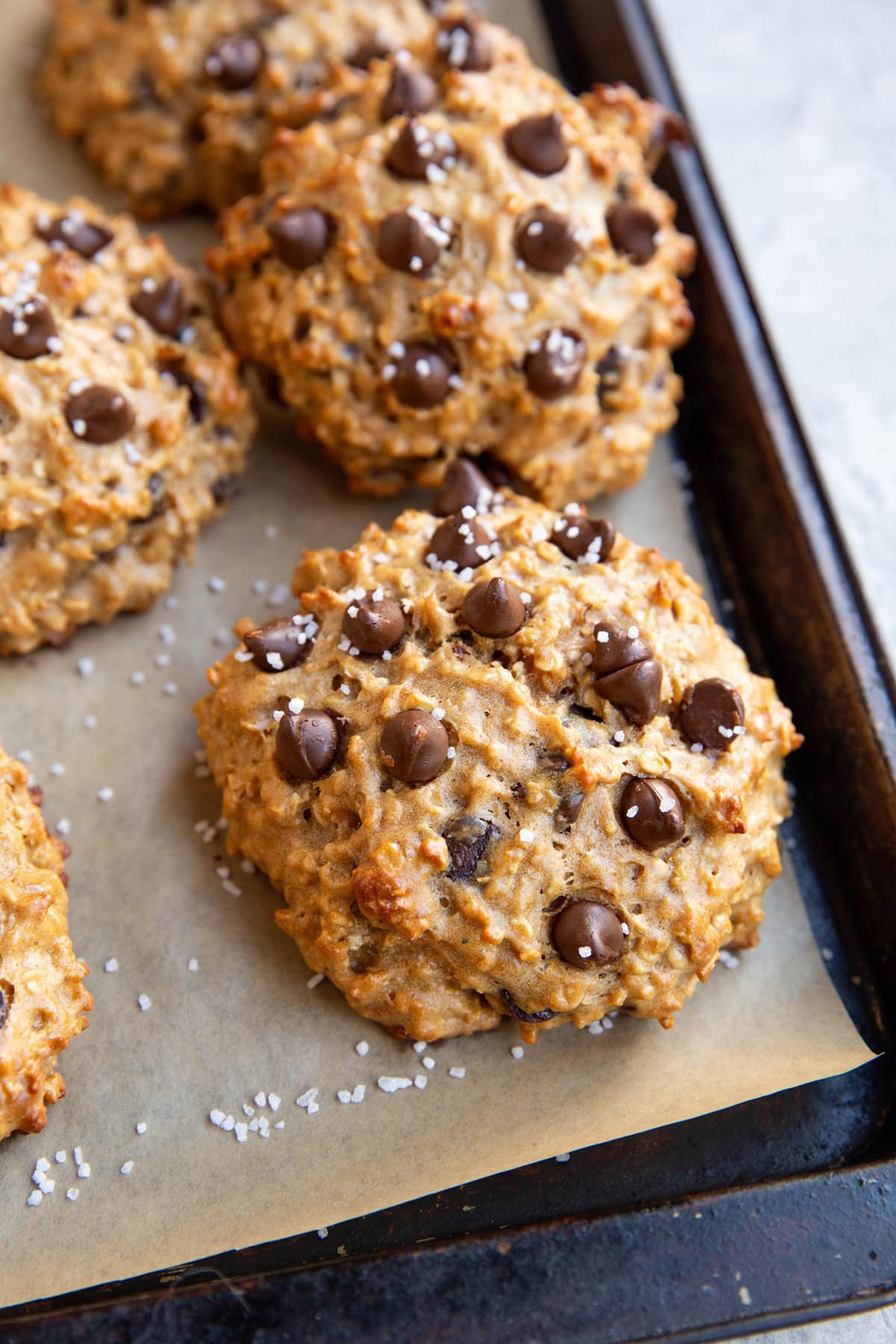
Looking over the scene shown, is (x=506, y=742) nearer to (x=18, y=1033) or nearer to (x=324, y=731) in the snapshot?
(x=324, y=731)

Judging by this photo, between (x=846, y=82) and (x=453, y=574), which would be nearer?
(x=453, y=574)

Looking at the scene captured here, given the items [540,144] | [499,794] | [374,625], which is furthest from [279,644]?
[540,144]

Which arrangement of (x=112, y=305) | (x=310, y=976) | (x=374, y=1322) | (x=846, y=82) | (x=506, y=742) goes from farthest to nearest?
(x=846, y=82)
(x=112, y=305)
(x=310, y=976)
(x=506, y=742)
(x=374, y=1322)

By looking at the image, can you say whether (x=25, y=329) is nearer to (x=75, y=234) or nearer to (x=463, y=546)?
(x=75, y=234)

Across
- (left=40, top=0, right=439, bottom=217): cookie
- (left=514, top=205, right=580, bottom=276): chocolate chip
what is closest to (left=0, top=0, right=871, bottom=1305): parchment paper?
(left=514, top=205, right=580, bottom=276): chocolate chip

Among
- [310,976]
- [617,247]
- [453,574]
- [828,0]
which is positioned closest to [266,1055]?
[310,976]

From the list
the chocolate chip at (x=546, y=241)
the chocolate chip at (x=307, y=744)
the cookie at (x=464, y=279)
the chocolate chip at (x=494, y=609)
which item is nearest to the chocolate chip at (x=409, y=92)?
the cookie at (x=464, y=279)

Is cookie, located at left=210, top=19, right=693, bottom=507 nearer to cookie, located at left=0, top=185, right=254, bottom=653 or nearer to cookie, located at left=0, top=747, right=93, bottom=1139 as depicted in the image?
cookie, located at left=0, top=185, right=254, bottom=653
